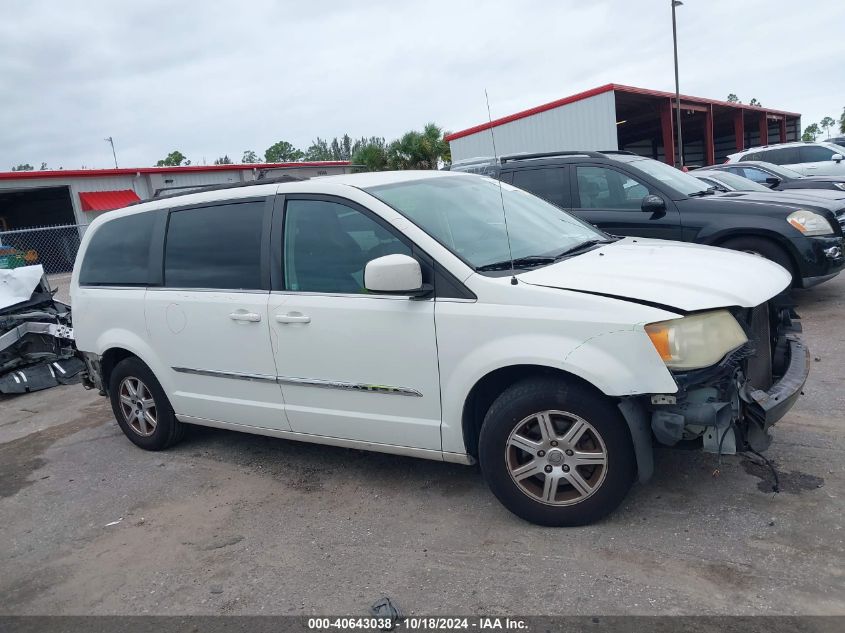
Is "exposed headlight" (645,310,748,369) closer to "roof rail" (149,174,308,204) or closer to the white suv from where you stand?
"roof rail" (149,174,308,204)

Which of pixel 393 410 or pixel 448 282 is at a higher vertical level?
pixel 448 282

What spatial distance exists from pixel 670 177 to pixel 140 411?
5925 mm

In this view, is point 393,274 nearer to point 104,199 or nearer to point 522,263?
point 522,263

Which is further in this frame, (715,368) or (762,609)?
(715,368)

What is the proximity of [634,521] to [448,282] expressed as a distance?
1.50 m

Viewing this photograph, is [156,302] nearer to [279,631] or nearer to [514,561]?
[279,631]

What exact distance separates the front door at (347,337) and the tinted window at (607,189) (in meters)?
4.40

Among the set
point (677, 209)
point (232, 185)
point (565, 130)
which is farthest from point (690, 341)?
point (565, 130)

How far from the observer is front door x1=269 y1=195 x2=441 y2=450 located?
371 cm

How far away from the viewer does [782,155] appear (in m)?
18.7

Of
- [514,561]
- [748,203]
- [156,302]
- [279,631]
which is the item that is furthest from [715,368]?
[748,203]

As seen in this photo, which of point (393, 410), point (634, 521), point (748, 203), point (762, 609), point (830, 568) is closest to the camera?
point (762, 609)

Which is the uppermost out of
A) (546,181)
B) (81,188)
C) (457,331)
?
(81,188)

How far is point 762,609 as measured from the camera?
2725 mm
